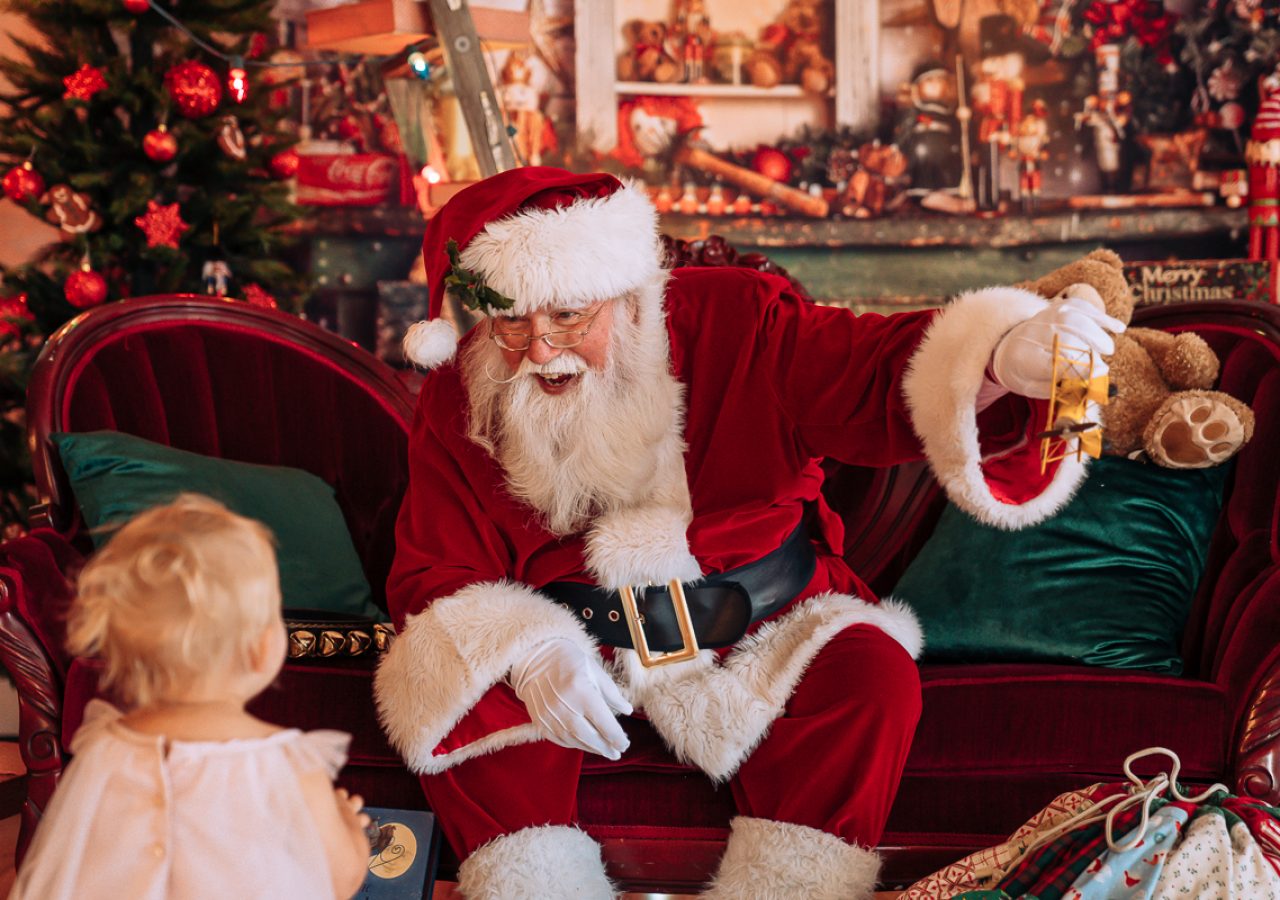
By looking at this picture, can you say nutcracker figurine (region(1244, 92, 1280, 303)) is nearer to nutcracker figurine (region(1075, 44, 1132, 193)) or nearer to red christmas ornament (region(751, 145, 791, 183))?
nutcracker figurine (region(1075, 44, 1132, 193))

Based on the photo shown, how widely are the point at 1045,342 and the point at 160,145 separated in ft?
9.73

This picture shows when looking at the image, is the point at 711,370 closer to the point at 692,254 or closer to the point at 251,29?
the point at 692,254

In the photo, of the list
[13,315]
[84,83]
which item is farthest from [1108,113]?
[13,315]

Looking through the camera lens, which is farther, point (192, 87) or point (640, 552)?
point (192, 87)

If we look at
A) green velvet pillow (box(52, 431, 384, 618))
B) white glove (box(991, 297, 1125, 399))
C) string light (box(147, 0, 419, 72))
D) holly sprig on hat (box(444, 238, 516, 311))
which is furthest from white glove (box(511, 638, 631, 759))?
string light (box(147, 0, 419, 72))

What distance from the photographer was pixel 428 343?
8.18ft

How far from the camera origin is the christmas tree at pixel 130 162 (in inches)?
150

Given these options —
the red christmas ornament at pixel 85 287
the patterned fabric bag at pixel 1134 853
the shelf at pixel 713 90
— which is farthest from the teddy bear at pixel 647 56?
the patterned fabric bag at pixel 1134 853

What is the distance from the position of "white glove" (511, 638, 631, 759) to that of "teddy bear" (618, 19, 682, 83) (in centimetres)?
282

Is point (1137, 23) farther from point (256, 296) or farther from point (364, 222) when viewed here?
point (256, 296)

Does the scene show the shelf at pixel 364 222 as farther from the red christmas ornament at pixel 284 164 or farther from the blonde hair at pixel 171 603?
the blonde hair at pixel 171 603

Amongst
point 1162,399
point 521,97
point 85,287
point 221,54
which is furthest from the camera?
point 521,97

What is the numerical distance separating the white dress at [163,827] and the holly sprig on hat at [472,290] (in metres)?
1.13

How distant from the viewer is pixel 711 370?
246 cm
